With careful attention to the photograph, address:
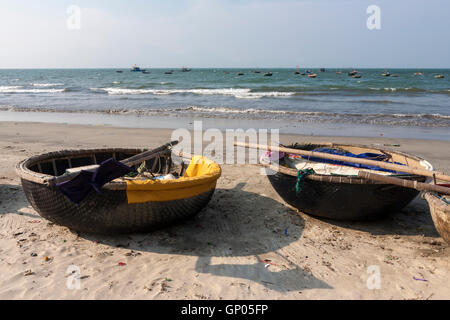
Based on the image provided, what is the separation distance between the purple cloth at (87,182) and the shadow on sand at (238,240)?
80 centimetres

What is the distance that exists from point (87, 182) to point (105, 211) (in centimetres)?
45

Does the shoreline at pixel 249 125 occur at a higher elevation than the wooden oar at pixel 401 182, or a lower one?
higher

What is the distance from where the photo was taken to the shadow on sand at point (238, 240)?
338cm

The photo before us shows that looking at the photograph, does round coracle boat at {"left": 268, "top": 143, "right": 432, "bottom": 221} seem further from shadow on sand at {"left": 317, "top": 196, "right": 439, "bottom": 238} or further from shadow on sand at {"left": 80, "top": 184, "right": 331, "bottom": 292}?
shadow on sand at {"left": 80, "top": 184, "right": 331, "bottom": 292}

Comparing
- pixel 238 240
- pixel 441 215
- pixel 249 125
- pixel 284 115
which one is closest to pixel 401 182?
pixel 441 215

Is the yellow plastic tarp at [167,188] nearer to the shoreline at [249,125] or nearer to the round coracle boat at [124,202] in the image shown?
the round coracle boat at [124,202]

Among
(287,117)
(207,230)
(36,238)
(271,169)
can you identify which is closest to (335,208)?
(271,169)

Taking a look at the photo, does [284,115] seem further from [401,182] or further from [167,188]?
[167,188]

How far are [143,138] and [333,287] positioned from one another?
25.6 feet

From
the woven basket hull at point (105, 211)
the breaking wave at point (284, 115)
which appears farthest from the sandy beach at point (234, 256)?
the breaking wave at point (284, 115)

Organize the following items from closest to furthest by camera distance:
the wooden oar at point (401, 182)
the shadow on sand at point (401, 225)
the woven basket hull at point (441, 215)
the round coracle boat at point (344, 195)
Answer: the woven basket hull at point (441, 215)
the wooden oar at point (401, 182)
the round coracle boat at point (344, 195)
the shadow on sand at point (401, 225)

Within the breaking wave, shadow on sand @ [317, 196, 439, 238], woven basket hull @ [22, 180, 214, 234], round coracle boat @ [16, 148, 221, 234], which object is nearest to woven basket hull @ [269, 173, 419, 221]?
shadow on sand @ [317, 196, 439, 238]
